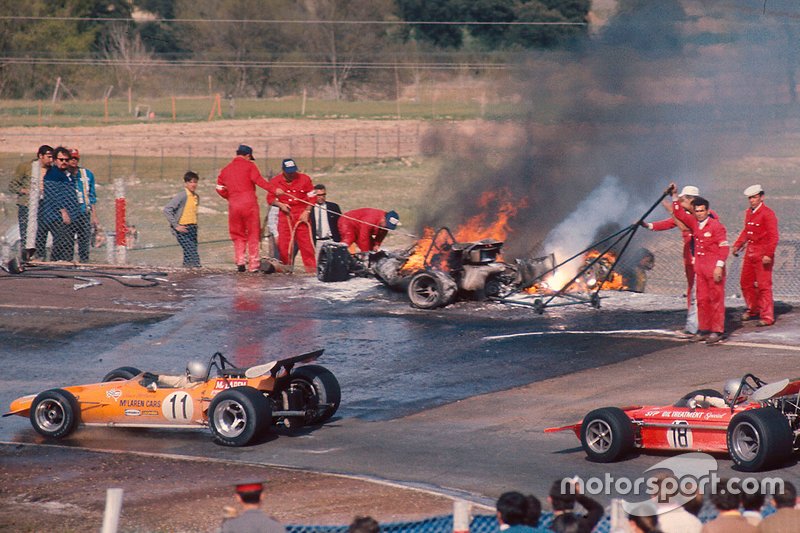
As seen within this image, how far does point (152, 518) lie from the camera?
9094mm

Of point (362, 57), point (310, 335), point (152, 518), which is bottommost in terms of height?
point (152, 518)

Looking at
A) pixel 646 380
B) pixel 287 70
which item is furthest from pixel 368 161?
pixel 646 380

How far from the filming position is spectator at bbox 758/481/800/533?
6.13m

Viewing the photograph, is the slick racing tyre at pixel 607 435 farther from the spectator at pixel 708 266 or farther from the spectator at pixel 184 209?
the spectator at pixel 184 209

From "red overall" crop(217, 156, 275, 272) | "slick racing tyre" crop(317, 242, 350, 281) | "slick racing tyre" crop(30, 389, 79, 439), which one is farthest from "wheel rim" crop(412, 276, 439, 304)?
"slick racing tyre" crop(30, 389, 79, 439)

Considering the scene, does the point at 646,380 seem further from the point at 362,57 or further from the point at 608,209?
the point at 362,57

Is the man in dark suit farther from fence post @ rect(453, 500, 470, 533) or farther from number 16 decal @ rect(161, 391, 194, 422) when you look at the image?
fence post @ rect(453, 500, 470, 533)

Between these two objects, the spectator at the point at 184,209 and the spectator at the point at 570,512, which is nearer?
the spectator at the point at 570,512

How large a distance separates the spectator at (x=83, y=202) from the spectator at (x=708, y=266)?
32.9 feet

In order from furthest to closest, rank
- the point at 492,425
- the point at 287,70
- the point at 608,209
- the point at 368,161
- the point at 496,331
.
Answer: the point at 287,70, the point at 368,161, the point at 608,209, the point at 496,331, the point at 492,425

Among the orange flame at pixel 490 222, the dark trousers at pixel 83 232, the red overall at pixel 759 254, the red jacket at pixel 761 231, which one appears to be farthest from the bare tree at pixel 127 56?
the red jacket at pixel 761 231

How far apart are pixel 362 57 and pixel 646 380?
38543mm

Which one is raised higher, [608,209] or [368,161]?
[368,161]

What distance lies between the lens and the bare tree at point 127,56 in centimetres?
5566
